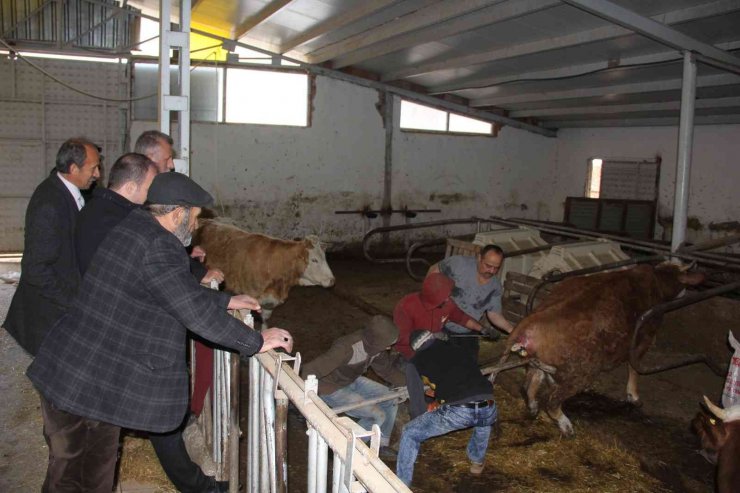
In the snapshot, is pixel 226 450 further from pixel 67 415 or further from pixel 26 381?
pixel 26 381

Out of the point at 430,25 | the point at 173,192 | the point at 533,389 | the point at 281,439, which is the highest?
the point at 430,25

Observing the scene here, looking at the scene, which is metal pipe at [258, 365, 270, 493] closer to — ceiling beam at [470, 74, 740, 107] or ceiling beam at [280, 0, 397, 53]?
ceiling beam at [280, 0, 397, 53]

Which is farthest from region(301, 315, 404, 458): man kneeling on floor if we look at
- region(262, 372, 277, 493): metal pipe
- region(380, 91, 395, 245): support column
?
region(380, 91, 395, 245): support column

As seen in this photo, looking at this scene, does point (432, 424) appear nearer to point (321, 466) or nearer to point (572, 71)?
point (321, 466)

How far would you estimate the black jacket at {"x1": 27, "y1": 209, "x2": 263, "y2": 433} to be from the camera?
2.24 m

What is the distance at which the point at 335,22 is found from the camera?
8875 mm

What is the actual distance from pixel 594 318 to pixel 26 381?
15.2 ft

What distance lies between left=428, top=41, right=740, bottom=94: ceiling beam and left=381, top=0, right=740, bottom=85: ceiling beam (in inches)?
11.7

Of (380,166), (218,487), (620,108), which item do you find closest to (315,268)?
(218,487)

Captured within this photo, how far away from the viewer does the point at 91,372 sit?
7.53 ft

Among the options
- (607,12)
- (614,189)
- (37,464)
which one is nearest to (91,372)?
(37,464)

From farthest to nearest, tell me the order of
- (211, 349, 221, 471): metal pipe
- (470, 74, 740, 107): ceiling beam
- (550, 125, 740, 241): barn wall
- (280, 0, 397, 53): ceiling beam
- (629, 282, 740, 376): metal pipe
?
(550, 125, 740, 241): barn wall
(470, 74, 740, 107): ceiling beam
(280, 0, 397, 53): ceiling beam
(629, 282, 740, 376): metal pipe
(211, 349, 221, 471): metal pipe

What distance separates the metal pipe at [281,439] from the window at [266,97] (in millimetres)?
9886

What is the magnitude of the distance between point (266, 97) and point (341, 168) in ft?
6.93
